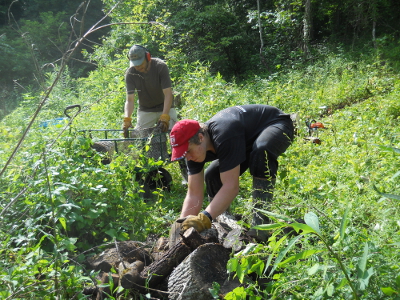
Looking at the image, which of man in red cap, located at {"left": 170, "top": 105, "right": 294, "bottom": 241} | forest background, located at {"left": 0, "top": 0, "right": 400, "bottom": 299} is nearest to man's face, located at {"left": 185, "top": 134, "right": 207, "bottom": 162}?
man in red cap, located at {"left": 170, "top": 105, "right": 294, "bottom": 241}

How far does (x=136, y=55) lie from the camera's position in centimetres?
507

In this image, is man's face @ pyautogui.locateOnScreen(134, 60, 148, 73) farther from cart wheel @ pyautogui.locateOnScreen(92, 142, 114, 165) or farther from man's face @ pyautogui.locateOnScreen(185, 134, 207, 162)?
man's face @ pyautogui.locateOnScreen(185, 134, 207, 162)

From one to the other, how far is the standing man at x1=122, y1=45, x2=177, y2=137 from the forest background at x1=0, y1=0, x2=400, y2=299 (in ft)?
1.35

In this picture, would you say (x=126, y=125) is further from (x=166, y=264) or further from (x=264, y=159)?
(x=166, y=264)

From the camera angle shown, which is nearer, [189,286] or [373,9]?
[189,286]

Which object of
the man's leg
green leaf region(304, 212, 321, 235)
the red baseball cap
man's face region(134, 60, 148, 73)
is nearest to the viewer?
green leaf region(304, 212, 321, 235)

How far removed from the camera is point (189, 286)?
2518 mm

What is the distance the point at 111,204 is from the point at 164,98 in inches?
84.8

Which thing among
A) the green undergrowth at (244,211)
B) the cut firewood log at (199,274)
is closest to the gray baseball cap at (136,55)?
the green undergrowth at (244,211)

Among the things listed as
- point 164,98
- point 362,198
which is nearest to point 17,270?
point 362,198

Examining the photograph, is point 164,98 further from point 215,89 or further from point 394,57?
point 394,57

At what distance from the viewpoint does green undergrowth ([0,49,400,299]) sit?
5.65ft

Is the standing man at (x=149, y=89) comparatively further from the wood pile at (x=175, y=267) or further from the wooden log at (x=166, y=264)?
the wooden log at (x=166, y=264)

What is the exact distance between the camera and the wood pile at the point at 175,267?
255 cm
